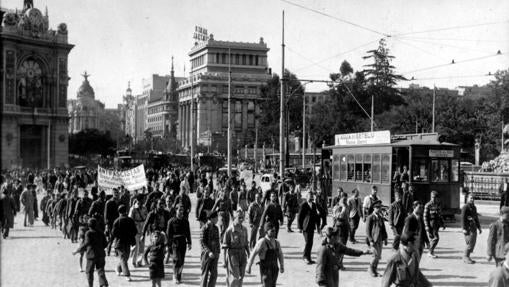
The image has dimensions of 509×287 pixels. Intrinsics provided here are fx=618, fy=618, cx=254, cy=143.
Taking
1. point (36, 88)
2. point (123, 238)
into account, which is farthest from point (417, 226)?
point (36, 88)

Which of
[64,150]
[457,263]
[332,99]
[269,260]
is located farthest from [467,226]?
[64,150]

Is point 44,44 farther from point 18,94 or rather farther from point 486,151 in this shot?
point 486,151

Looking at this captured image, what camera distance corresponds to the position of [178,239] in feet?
38.6

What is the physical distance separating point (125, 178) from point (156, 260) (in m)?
10.7

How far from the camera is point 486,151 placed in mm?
66062

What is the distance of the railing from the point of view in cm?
3209

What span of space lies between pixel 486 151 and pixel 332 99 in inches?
681

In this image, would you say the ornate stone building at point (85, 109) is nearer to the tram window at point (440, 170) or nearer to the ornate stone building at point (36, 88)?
the ornate stone building at point (36, 88)

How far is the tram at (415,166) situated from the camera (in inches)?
866

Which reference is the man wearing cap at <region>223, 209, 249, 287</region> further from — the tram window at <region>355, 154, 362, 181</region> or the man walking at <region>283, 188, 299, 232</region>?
the tram window at <region>355, 154, 362, 181</region>

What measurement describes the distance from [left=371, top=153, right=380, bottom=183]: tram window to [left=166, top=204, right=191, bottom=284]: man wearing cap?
42.7ft

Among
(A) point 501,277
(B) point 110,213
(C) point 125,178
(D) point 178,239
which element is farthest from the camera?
(C) point 125,178

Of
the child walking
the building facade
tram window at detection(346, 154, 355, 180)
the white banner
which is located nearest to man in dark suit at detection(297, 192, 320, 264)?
the child walking

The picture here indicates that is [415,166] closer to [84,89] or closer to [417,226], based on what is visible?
[417,226]
